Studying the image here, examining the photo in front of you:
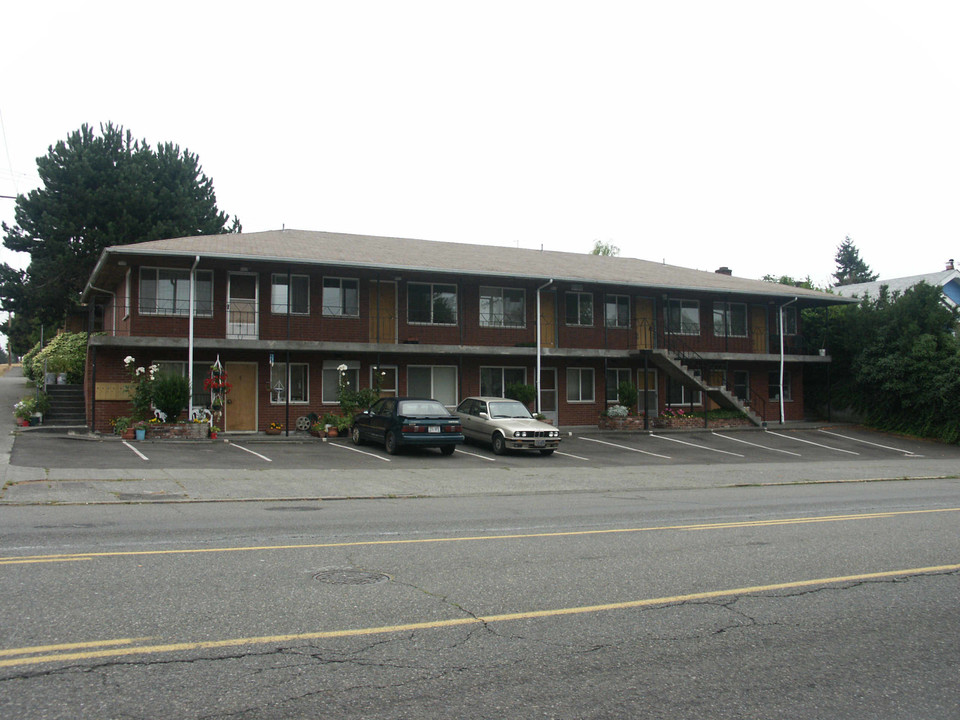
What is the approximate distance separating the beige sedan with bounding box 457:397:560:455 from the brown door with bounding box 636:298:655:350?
9931mm

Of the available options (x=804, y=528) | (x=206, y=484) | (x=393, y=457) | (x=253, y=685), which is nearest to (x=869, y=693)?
(x=253, y=685)

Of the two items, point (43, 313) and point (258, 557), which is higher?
point (43, 313)

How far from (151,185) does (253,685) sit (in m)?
37.2

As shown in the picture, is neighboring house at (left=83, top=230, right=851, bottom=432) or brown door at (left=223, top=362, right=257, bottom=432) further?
brown door at (left=223, top=362, right=257, bottom=432)

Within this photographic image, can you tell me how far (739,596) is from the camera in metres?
6.67

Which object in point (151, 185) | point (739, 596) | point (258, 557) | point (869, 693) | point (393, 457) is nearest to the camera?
point (869, 693)

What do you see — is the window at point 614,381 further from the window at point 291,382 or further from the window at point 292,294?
the window at point 292,294

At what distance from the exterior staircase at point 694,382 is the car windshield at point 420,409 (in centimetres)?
1096

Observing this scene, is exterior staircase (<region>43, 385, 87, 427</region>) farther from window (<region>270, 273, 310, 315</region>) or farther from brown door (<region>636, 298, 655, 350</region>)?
brown door (<region>636, 298, 655, 350</region>)

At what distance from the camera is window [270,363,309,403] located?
2633cm

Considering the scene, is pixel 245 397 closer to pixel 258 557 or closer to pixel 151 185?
pixel 151 185

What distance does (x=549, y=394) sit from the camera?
30.4m

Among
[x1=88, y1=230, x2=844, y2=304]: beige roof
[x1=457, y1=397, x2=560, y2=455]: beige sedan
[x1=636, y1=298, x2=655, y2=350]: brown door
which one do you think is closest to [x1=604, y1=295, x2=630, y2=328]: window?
[x1=636, y1=298, x2=655, y2=350]: brown door

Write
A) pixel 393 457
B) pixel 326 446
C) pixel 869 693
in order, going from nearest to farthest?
pixel 869 693 < pixel 393 457 < pixel 326 446
